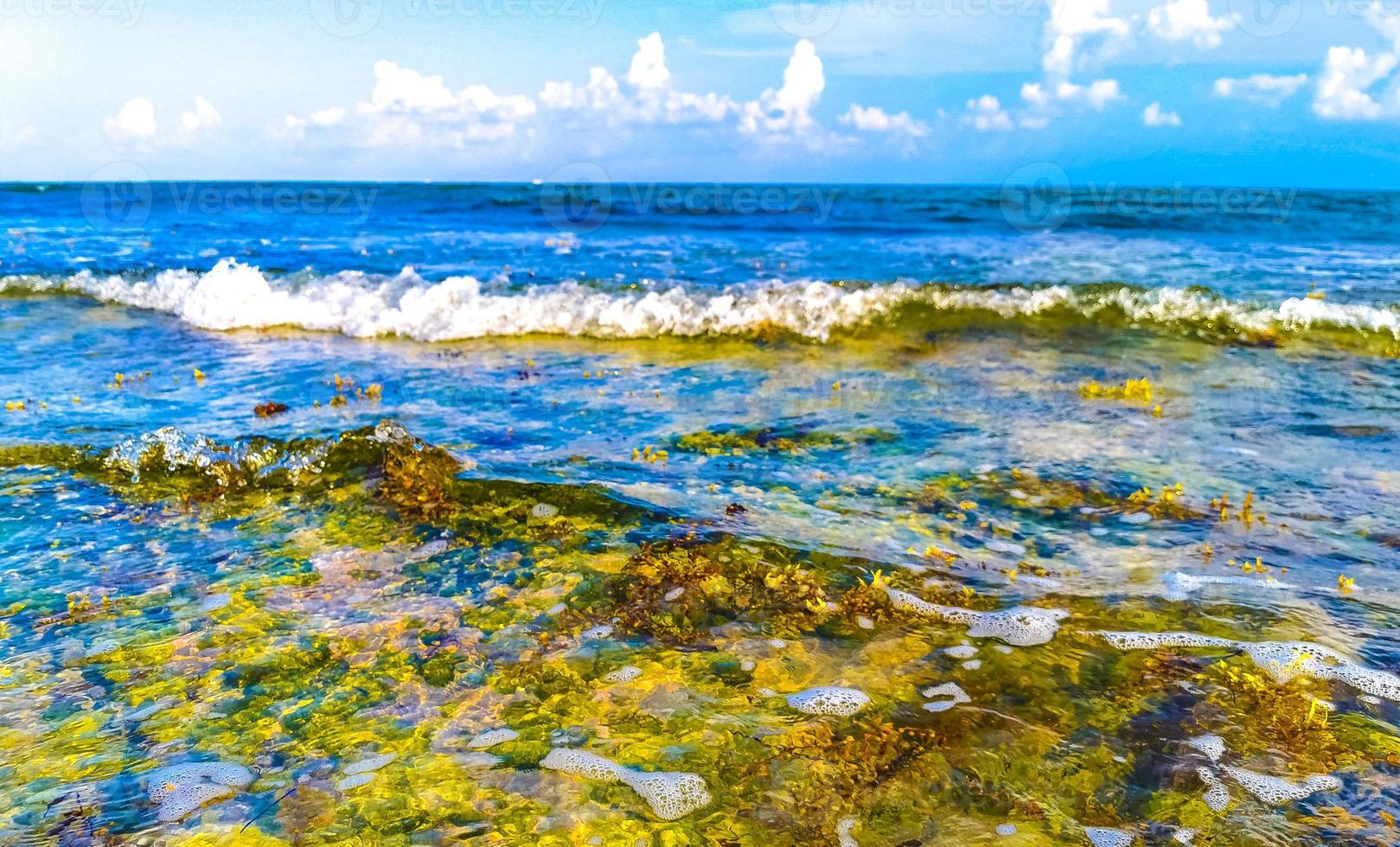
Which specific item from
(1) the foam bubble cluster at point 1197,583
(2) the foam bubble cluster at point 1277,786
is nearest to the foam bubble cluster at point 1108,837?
(2) the foam bubble cluster at point 1277,786

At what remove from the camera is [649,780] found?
3299mm

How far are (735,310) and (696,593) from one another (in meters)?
9.56

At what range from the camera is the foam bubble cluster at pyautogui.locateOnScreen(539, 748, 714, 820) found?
10.4 ft

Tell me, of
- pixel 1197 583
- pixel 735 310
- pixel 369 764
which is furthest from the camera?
pixel 735 310

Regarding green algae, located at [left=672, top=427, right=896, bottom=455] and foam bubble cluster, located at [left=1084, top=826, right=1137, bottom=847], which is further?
green algae, located at [left=672, top=427, right=896, bottom=455]

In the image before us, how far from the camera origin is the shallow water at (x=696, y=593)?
10.5ft

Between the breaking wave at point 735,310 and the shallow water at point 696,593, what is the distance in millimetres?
1457

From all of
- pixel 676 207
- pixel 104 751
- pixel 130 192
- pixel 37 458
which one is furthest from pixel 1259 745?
pixel 130 192

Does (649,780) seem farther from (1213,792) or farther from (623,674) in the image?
(1213,792)

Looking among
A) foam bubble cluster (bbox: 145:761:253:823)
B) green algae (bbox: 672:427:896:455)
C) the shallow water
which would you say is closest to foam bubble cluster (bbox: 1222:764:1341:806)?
the shallow water

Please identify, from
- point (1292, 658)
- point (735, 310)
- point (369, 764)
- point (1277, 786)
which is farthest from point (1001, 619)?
point (735, 310)

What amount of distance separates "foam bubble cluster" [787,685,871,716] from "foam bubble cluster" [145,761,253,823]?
7.12 ft

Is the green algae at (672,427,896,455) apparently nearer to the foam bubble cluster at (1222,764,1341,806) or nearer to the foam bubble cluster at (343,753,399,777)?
the foam bubble cluster at (343,753,399,777)

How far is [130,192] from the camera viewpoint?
54812 mm
